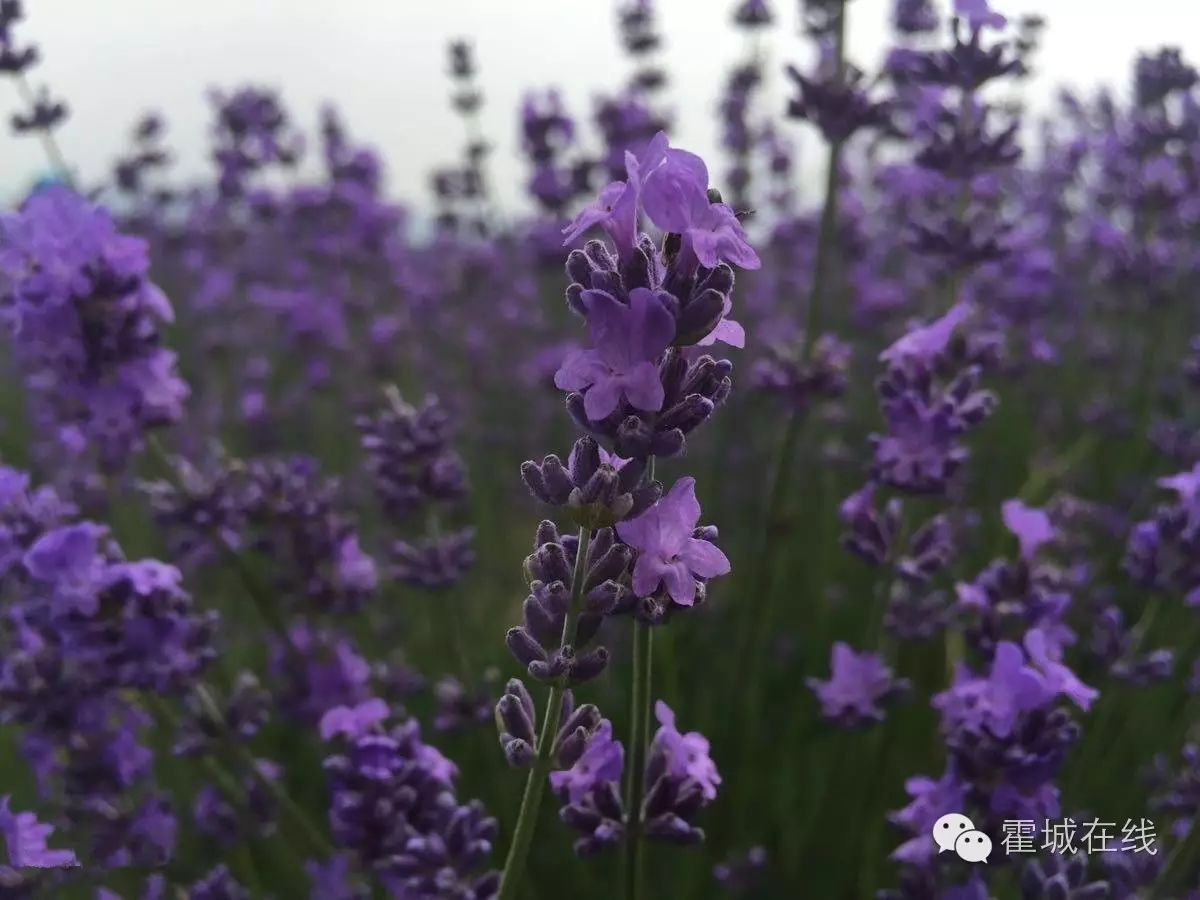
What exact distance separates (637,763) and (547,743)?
0.27 m

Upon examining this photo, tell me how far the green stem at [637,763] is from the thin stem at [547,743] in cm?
14

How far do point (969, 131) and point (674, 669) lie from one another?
155 cm

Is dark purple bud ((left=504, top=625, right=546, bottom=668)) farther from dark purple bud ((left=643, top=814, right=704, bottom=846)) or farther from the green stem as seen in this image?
dark purple bud ((left=643, top=814, right=704, bottom=846))

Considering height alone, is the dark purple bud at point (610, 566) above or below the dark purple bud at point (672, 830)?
above

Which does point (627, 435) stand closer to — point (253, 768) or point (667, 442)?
point (667, 442)

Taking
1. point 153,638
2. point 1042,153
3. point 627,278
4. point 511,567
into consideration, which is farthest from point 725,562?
point 1042,153

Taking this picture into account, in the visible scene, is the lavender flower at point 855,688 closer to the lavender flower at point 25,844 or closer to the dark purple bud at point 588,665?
the dark purple bud at point 588,665

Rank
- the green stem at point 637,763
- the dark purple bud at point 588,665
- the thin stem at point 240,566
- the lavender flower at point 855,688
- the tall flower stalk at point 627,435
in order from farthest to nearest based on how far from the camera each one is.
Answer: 1. the thin stem at point 240,566
2. the lavender flower at point 855,688
3. the green stem at point 637,763
4. the dark purple bud at point 588,665
5. the tall flower stalk at point 627,435

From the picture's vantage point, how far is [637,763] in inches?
60.5

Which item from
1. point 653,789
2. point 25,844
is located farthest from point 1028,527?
point 25,844

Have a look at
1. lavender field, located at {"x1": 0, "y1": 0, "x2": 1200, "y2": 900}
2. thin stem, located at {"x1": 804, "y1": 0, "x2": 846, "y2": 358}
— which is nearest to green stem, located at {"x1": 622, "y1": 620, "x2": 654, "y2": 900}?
lavender field, located at {"x1": 0, "y1": 0, "x2": 1200, "y2": 900}

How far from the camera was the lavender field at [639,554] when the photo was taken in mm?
1361

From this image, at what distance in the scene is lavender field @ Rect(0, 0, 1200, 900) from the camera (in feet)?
4.47

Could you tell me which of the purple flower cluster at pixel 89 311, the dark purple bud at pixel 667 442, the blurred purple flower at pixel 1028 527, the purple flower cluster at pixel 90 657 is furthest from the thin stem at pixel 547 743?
the purple flower cluster at pixel 89 311
